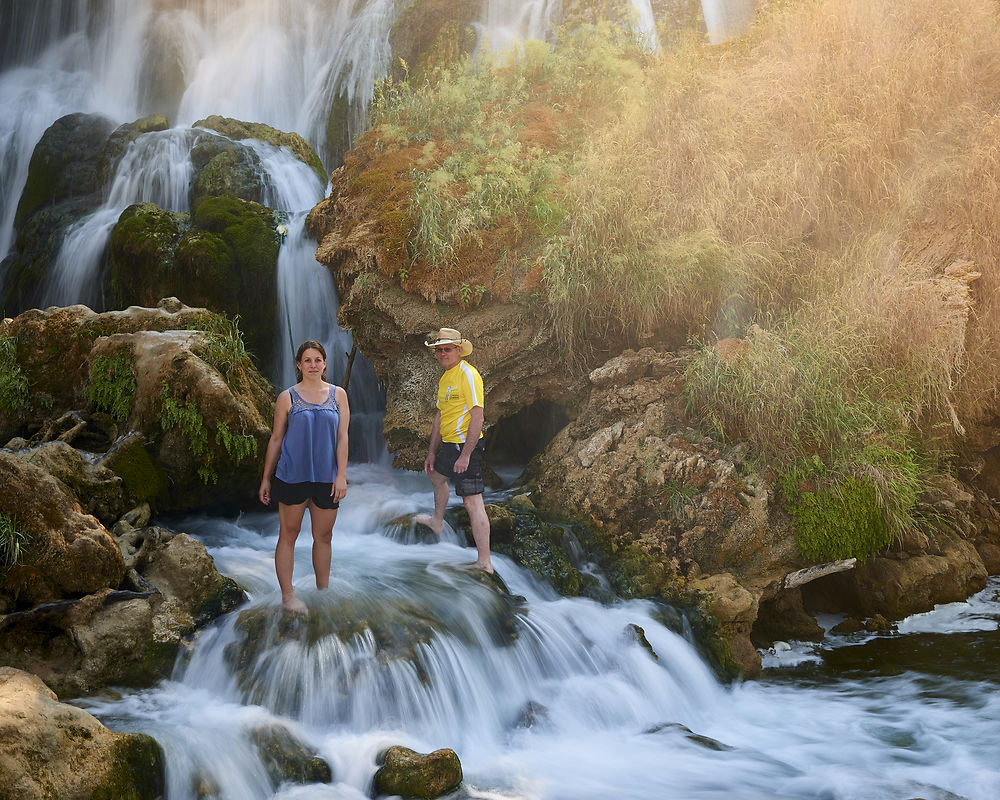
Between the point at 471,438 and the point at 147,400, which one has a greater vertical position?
the point at 147,400

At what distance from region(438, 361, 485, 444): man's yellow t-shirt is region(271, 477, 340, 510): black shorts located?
1.33 m

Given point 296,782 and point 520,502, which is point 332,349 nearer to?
point 520,502

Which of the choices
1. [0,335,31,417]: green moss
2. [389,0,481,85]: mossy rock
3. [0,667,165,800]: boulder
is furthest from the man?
[389,0,481,85]: mossy rock

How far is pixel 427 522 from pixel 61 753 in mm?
3518

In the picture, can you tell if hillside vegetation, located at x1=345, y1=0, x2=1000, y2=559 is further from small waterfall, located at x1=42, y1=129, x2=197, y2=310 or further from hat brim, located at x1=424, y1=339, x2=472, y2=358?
small waterfall, located at x1=42, y1=129, x2=197, y2=310

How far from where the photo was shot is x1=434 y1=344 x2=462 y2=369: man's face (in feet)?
19.0

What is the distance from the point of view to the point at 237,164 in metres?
11.1

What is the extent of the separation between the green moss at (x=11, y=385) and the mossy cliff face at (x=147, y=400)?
0.01m

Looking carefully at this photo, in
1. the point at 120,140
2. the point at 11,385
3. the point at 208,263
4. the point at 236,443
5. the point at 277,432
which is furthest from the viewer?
the point at 120,140

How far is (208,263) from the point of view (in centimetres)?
873

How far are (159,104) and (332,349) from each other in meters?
11.8

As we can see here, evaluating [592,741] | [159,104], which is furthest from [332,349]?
[159,104]

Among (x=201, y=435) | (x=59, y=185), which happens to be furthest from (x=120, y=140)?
(x=201, y=435)

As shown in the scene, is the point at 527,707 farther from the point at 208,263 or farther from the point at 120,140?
the point at 120,140
